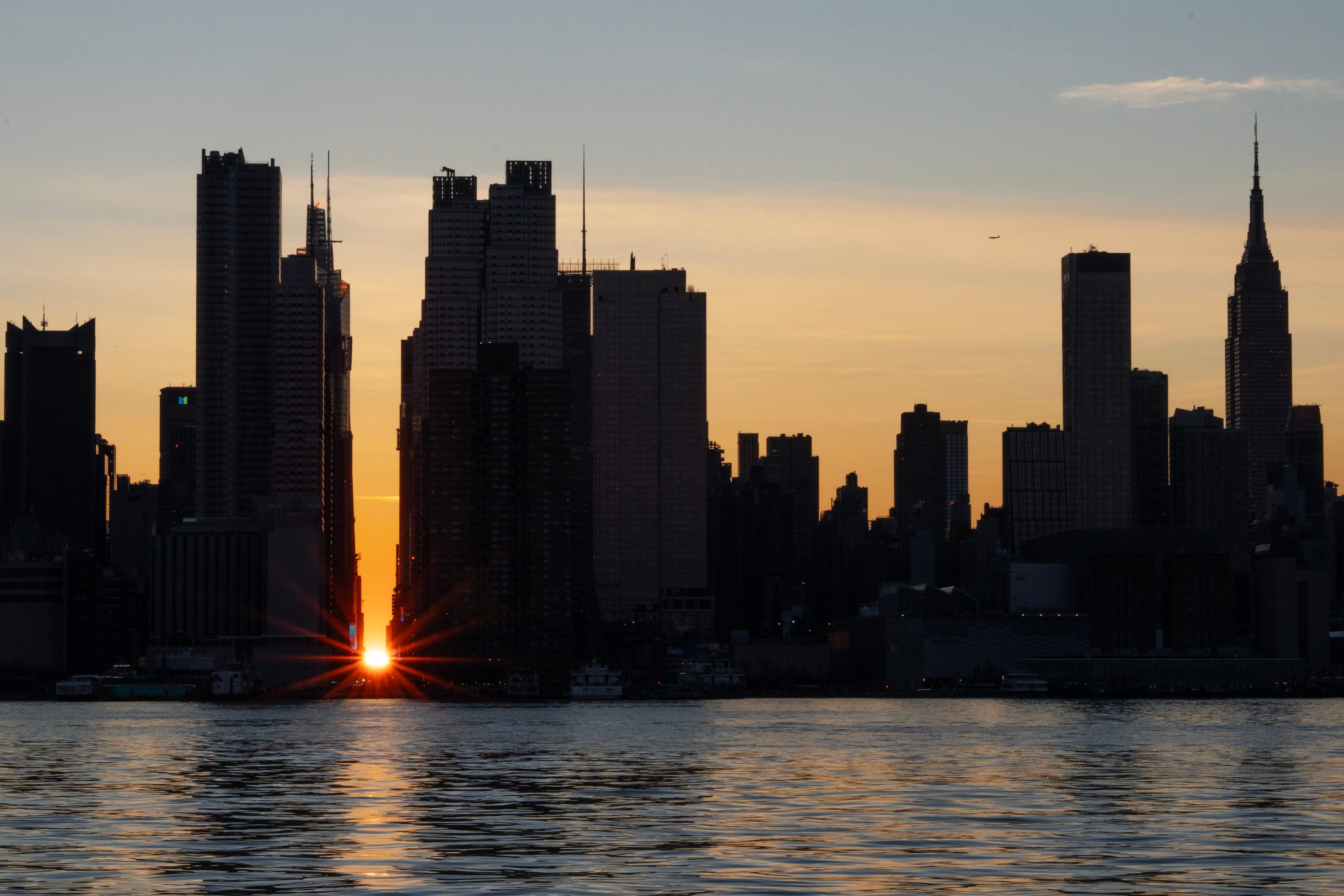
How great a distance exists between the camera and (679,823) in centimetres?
8681

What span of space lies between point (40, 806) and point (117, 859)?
26829mm

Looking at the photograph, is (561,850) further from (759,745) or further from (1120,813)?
(759,745)

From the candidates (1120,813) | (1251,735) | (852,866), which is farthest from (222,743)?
(852,866)

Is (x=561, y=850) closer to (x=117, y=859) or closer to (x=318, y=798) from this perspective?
(x=117, y=859)

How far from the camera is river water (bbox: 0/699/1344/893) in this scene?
6569 centimetres

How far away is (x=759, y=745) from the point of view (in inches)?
6654

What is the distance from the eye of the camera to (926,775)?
403 ft

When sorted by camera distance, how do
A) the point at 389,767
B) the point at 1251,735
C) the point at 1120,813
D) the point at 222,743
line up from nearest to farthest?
the point at 1120,813 → the point at 389,767 → the point at 222,743 → the point at 1251,735

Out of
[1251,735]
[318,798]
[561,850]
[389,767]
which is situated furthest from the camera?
[1251,735]

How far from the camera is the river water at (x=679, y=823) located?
65688 mm

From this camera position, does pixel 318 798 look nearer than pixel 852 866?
No

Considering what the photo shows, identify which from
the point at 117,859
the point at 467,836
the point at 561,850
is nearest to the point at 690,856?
the point at 561,850

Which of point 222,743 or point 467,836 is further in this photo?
point 222,743

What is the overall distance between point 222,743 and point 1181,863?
127105 millimetres
